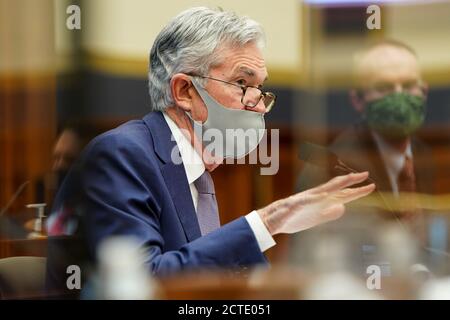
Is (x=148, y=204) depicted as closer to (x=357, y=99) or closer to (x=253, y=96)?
(x=253, y=96)

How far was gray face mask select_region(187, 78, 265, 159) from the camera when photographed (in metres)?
1.67

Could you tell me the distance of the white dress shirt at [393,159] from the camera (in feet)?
5.90

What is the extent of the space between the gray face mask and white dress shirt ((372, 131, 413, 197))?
301 mm

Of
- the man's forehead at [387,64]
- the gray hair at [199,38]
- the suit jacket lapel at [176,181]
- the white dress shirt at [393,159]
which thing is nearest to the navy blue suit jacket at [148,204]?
the suit jacket lapel at [176,181]

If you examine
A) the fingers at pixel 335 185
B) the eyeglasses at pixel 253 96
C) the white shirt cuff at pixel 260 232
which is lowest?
the white shirt cuff at pixel 260 232

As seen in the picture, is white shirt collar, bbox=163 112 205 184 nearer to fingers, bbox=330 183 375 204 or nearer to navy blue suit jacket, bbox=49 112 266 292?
navy blue suit jacket, bbox=49 112 266 292

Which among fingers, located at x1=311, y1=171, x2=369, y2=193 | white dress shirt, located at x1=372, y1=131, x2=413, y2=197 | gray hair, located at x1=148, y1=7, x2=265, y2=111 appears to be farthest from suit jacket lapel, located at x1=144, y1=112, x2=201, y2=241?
white dress shirt, located at x1=372, y1=131, x2=413, y2=197

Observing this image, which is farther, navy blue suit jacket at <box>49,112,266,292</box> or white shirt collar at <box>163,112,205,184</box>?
white shirt collar at <box>163,112,205,184</box>

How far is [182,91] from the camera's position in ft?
5.49

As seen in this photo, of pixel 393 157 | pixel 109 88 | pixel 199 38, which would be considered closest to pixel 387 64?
pixel 393 157

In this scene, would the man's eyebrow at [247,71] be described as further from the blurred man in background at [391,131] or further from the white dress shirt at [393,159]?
the white dress shirt at [393,159]

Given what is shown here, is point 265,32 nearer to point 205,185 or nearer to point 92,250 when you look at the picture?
point 205,185

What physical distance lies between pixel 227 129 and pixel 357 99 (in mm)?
375

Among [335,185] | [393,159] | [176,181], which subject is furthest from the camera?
[393,159]
